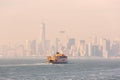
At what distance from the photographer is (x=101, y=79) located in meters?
112

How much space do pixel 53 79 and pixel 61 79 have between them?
7.12 ft

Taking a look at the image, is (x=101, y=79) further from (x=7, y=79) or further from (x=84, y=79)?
(x=7, y=79)

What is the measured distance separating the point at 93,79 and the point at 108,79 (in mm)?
3793

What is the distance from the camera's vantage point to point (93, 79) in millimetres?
112438

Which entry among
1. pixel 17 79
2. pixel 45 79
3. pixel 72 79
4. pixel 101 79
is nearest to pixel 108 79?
pixel 101 79

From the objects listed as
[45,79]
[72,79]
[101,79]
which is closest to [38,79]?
[45,79]

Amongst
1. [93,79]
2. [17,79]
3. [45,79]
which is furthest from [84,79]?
[17,79]

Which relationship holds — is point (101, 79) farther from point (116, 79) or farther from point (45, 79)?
point (45, 79)

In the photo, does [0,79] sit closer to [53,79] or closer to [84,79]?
[53,79]

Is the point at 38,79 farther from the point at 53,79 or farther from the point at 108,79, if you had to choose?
the point at 108,79

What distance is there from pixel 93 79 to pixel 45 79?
1233 centimetres

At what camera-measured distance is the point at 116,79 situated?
111625 millimetres

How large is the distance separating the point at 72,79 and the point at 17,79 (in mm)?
14554

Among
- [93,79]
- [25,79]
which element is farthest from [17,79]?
[93,79]
